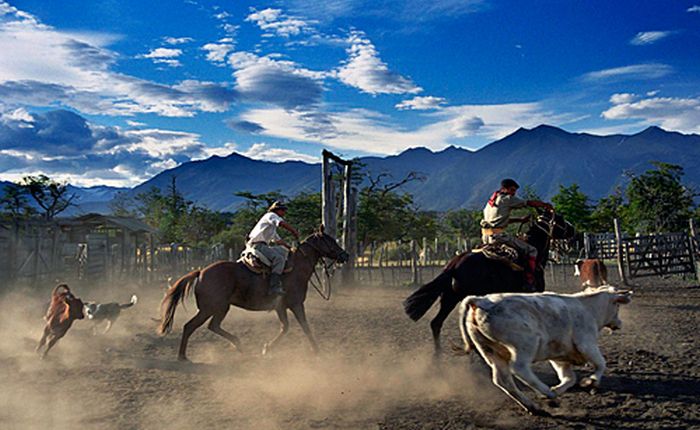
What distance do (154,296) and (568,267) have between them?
1994 cm

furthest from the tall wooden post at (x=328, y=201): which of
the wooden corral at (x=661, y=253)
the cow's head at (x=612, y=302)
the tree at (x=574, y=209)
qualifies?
the tree at (x=574, y=209)

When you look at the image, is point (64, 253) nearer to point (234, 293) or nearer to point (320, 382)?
point (234, 293)

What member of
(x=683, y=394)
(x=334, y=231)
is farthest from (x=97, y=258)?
(x=683, y=394)

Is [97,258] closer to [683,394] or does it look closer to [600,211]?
[683,394]

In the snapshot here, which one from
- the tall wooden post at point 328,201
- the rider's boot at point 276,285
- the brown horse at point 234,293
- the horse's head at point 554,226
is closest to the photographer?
the horse's head at point 554,226

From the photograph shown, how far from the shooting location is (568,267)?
1107 inches

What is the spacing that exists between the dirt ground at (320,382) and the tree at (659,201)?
30064 mm

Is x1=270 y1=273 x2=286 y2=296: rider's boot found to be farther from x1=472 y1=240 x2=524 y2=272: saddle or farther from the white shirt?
x1=472 y1=240 x2=524 y2=272: saddle

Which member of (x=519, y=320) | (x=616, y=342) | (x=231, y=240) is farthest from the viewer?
(x=231, y=240)

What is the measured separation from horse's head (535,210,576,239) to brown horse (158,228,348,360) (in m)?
3.72

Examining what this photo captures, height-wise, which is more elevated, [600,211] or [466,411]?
[600,211]

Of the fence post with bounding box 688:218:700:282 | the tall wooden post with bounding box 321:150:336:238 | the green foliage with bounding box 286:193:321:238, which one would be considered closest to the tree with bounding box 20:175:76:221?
the green foliage with bounding box 286:193:321:238

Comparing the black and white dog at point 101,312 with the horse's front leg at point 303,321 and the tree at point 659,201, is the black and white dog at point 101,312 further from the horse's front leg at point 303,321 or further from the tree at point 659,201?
the tree at point 659,201

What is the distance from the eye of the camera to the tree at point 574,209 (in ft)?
148
